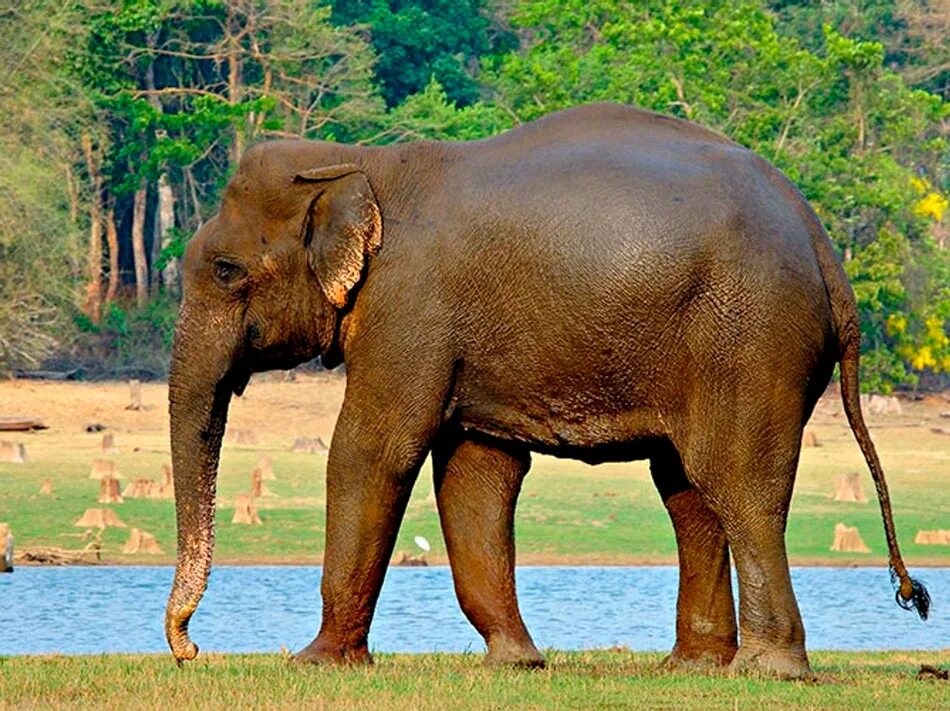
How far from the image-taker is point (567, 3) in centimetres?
5459

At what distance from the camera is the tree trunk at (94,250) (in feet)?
158

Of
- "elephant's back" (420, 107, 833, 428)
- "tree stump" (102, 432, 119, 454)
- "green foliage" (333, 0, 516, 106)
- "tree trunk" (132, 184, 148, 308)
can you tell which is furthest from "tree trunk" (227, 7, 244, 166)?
"elephant's back" (420, 107, 833, 428)

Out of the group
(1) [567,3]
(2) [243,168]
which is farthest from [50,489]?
(1) [567,3]

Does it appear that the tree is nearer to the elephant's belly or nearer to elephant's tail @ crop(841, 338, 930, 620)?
the elephant's belly

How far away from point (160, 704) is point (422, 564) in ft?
57.0

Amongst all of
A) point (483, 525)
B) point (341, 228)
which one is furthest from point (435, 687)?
point (341, 228)

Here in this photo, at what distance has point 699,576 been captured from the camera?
14.0 m

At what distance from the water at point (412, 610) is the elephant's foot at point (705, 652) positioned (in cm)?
597

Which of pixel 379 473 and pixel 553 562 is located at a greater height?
pixel 379 473

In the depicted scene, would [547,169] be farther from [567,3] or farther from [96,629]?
[567,3]

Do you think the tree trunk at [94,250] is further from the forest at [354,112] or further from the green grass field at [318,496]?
the green grass field at [318,496]

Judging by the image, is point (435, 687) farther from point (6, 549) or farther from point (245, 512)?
point (245, 512)

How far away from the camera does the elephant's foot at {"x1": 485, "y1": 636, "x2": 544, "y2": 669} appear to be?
1356 cm

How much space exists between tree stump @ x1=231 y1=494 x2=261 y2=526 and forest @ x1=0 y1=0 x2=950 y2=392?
15347mm
